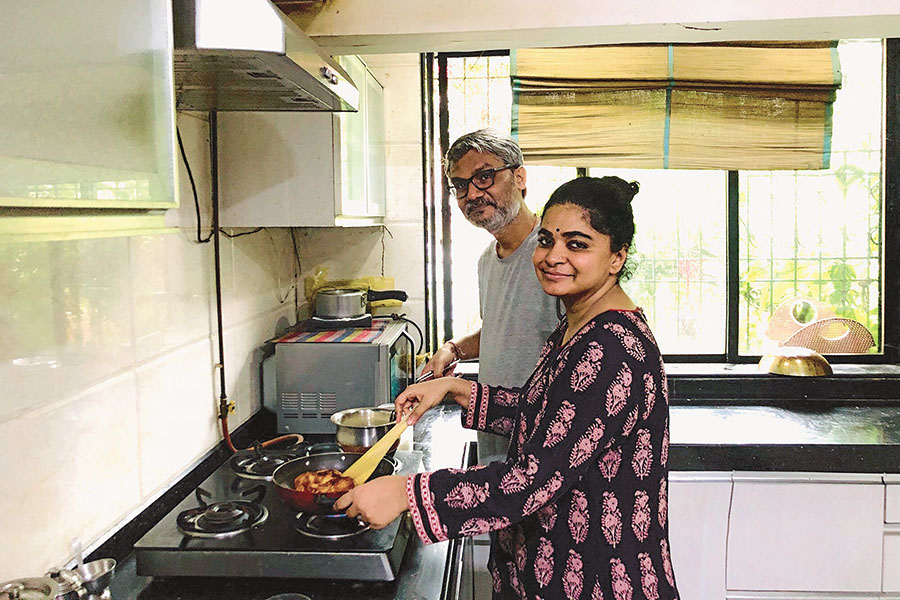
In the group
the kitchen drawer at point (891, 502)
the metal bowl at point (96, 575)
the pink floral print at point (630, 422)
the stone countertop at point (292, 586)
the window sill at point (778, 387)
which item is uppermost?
the pink floral print at point (630, 422)

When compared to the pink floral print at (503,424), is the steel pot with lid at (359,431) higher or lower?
lower

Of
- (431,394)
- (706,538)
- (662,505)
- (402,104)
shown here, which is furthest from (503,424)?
(402,104)

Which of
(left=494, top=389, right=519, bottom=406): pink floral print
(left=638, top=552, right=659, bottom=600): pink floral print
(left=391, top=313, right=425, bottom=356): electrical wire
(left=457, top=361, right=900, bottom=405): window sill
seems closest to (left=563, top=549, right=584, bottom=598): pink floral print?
(left=638, top=552, right=659, bottom=600): pink floral print

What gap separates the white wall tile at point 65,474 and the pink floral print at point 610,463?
891mm

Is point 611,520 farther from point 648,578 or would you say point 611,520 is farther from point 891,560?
point 891,560

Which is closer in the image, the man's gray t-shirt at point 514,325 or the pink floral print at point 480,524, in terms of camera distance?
the pink floral print at point 480,524

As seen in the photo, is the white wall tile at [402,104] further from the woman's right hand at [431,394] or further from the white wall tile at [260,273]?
the woman's right hand at [431,394]

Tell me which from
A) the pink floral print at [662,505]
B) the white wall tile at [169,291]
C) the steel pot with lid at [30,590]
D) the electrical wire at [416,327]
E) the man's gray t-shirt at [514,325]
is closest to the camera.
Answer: the steel pot with lid at [30,590]

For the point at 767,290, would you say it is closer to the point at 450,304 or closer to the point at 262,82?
the point at 450,304

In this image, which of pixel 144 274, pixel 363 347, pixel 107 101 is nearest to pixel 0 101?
pixel 107 101

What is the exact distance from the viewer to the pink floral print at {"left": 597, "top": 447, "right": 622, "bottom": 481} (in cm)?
134

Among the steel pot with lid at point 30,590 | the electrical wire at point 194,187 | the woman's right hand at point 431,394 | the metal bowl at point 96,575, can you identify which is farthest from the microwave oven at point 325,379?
the steel pot with lid at point 30,590

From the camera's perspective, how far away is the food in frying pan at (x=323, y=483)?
4.63 feet

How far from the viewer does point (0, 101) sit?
63cm
